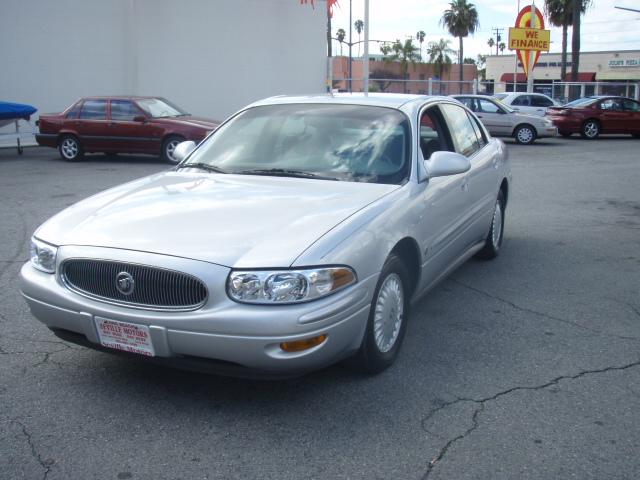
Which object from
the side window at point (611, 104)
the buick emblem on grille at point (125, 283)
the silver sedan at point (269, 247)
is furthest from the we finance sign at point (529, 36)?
the buick emblem on grille at point (125, 283)

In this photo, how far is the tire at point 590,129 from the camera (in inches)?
926

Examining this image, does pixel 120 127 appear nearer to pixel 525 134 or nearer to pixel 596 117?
pixel 525 134

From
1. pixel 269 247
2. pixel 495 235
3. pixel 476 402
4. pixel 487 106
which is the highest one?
pixel 487 106

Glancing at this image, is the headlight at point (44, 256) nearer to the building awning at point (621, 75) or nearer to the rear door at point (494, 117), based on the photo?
the rear door at point (494, 117)

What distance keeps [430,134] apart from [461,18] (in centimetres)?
6372

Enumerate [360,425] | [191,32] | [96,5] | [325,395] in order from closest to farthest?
[360,425] → [325,395] → [96,5] → [191,32]

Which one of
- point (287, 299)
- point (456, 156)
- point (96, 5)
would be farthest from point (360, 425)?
→ point (96, 5)

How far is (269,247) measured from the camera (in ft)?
11.5

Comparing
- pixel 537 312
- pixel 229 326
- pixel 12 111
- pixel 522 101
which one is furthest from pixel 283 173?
pixel 522 101

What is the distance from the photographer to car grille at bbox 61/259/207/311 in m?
3.46

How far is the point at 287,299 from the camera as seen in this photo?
341cm

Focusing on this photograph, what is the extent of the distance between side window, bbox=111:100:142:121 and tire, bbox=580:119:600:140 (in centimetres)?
1471

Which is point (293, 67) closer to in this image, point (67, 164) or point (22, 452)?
point (67, 164)

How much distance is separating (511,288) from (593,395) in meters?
2.18
